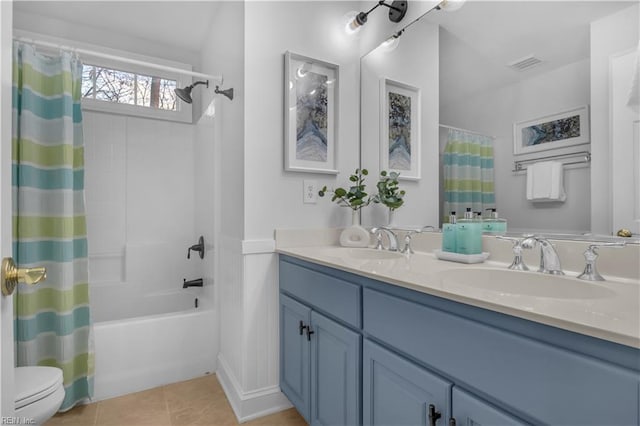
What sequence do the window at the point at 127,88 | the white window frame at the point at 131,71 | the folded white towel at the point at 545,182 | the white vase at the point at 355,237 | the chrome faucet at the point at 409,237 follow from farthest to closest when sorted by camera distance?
the window at the point at 127,88, the white window frame at the point at 131,71, the white vase at the point at 355,237, the chrome faucet at the point at 409,237, the folded white towel at the point at 545,182

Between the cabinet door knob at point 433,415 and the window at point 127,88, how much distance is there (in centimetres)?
290

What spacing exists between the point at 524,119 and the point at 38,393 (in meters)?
2.14

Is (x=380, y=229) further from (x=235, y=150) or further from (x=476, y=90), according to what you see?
(x=235, y=150)

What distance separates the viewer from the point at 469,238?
4.10 ft

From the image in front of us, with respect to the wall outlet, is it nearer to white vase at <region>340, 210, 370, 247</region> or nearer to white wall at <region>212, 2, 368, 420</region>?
white wall at <region>212, 2, 368, 420</region>

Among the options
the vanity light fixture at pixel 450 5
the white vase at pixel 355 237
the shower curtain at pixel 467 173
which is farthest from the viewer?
the white vase at pixel 355 237

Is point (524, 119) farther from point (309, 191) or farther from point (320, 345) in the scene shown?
point (320, 345)

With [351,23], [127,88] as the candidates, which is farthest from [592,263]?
[127,88]

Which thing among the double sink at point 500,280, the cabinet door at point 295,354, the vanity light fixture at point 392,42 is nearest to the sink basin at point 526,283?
the double sink at point 500,280

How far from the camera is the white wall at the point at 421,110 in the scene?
1.60 m

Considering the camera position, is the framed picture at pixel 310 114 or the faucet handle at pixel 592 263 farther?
the framed picture at pixel 310 114

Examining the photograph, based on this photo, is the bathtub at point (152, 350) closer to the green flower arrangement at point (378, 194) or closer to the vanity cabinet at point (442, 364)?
the vanity cabinet at point (442, 364)

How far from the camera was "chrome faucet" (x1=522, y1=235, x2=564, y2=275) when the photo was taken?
3.27 ft

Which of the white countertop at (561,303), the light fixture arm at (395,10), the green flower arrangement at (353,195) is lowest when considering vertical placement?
the white countertop at (561,303)
